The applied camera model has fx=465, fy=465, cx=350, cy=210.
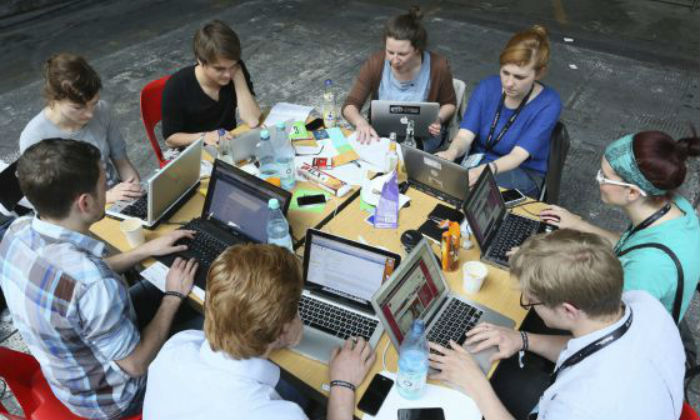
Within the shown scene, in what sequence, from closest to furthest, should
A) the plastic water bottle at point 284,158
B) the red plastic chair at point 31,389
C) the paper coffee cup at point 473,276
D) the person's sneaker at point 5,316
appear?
the red plastic chair at point 31,389 < the paper coffee cup at point 473,276 < the plastic water bottle at point 284,158 < the person's sneaker at point 5,316

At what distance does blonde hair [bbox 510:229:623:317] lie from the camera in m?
1.45

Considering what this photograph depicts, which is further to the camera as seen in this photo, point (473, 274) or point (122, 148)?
point (122, 148)

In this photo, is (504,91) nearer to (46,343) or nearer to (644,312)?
(644,312)

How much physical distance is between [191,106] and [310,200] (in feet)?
3.95

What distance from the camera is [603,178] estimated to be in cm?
204

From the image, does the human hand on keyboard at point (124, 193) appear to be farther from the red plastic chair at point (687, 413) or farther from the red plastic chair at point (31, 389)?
the red plastic chair at point (687, 413)

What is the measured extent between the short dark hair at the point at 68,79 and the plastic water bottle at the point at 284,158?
1.01m

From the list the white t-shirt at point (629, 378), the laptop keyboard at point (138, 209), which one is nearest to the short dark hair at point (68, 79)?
the laptop keyboard at point (138, 209)

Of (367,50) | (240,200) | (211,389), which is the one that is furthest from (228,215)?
(367,50)

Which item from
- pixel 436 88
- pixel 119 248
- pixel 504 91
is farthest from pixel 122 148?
pixel 504 91

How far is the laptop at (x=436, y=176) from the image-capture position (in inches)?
92.7

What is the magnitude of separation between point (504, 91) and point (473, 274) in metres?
1.46

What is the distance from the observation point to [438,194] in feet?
8.30

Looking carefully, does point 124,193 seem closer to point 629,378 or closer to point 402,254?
point 402,254
